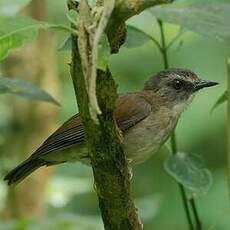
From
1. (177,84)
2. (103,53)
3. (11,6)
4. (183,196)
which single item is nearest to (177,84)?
(177,84)

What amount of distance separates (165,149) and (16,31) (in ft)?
16.7

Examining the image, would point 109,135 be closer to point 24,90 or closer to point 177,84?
point 24,90

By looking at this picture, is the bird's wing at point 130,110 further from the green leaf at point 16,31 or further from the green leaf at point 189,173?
the green leaf at point 16,31

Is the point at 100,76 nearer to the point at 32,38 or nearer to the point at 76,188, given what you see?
the point at 32,38

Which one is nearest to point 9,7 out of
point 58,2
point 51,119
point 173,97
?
point 173,97

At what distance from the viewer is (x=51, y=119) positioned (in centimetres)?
569

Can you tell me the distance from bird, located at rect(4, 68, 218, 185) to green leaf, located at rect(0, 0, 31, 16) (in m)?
1.03

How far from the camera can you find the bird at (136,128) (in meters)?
4.33

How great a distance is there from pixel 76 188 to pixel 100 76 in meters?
3.32

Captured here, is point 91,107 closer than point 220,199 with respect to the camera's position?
Yes

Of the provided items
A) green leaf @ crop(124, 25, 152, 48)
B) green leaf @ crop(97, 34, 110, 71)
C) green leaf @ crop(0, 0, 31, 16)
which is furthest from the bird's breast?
green leaf @ crop(97, 34, 110, 71)

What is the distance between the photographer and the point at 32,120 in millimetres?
5574

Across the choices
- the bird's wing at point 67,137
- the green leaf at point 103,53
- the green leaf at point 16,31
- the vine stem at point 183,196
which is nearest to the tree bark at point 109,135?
the green leaf at point 103,53

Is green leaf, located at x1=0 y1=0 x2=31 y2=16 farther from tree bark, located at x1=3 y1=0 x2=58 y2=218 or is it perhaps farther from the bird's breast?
tree bark, located at x1=3 y1=0 x2=58 y2=218
